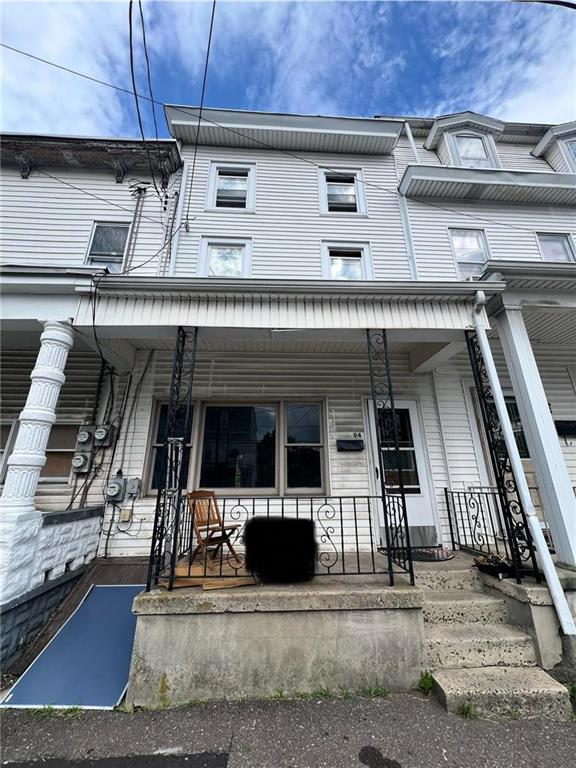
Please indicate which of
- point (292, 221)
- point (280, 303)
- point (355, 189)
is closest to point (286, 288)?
point (280, 303)

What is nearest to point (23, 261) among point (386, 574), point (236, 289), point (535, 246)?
point (236, 289)

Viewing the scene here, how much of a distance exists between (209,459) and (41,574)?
88.3 inches

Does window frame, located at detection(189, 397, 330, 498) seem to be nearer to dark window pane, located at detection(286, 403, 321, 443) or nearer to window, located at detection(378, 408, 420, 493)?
dark window pane, located at detection(286, 403, 321, 443)

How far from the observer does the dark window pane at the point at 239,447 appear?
485cm

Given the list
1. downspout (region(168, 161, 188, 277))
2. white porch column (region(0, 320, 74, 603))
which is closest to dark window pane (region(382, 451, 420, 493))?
white porch column (region(0, 320, 74, 603))

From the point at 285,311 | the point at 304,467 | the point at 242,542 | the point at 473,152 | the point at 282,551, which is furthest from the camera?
the point at 473,152

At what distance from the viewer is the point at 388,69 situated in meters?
6.73

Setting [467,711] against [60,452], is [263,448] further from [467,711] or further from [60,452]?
[467,711]

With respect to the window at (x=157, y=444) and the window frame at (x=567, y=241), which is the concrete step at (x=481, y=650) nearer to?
the window at (x=157, y=444)

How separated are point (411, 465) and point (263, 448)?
233cm

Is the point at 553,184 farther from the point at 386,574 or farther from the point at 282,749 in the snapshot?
the point at 282,749

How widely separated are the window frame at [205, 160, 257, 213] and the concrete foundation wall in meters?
6.49

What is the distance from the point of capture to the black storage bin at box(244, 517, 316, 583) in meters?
2.90

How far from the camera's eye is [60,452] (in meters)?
4.70
